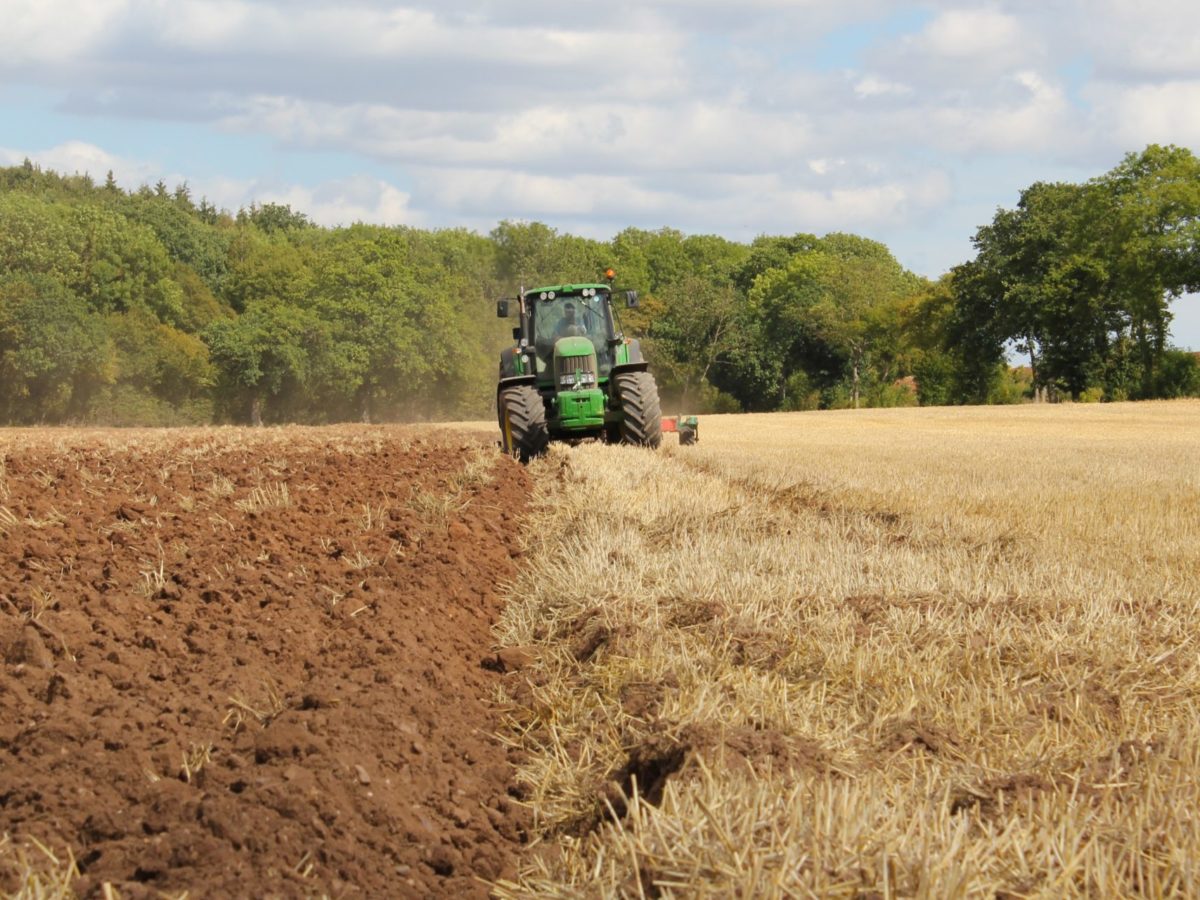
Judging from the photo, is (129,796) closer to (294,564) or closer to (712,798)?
(712,798)

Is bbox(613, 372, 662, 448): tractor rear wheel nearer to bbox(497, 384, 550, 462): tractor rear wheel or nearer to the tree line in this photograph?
bbox(497, 384, 550, 462): tractor rear wheel

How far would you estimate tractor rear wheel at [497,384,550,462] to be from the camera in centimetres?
1606

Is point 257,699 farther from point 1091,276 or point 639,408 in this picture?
point 1091,276

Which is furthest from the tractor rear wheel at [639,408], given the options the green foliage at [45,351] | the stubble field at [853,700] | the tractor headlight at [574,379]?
the green foliage at [45,351]

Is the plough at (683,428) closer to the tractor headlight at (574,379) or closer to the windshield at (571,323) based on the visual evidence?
the windshield at (571,323)

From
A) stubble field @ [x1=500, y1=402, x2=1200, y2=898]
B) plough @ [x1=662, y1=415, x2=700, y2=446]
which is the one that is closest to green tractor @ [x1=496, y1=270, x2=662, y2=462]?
plough @ [x1=662, y1=415, x2=700, y2=446]

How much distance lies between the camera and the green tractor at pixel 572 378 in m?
16.4

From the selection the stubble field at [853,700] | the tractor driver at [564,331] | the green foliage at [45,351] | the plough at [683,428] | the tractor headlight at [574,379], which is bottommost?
the stubble field at [853,700]

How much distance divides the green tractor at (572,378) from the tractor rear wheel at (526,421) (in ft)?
0.04

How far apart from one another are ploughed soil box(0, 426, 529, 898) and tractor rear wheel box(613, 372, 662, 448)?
6.94m

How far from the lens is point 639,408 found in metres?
16.8

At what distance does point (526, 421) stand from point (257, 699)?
11.0m

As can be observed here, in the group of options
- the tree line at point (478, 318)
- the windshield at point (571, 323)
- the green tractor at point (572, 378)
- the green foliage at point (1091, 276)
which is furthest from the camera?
the tree line at point (478, 318)

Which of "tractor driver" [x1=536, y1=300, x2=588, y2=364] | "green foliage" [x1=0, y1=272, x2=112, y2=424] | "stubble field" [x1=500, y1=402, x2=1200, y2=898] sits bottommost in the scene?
"stubble field" [x1=500, y1=402, x2=1200, y2=898]
